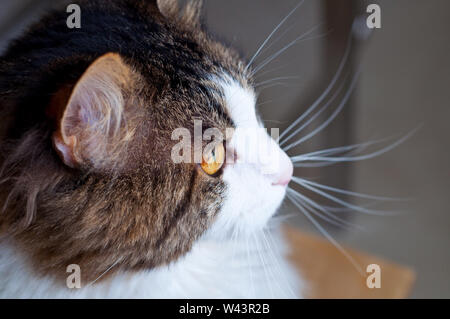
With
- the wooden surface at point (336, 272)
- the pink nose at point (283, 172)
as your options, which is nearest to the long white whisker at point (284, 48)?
the pink nose at point (283, 172)

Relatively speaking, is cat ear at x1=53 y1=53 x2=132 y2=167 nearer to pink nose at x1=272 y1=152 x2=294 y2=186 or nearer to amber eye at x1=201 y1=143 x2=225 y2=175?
amber eye at x1=201 y1=143 x2=225 y2=175

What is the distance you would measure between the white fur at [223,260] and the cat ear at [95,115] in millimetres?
133

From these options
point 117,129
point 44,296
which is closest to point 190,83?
point 117,129

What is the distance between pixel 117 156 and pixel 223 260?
311 millimetres

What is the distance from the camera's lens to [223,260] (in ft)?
2.28

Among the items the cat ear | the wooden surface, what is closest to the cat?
the cat ear

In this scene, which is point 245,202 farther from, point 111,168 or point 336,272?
point 336,272

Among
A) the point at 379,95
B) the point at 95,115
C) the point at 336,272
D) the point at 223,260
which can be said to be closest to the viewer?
the point at 95,115

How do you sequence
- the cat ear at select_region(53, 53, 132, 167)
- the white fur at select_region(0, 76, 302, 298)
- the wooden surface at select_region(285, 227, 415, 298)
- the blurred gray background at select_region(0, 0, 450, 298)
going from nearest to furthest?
1. the cat ear at select_region(53, 53, 132, 167)
2. the white fur at select_region(0, 76, 302, 298)
3. the blurred gray background at select_region(0, 0, 450, 298)
4. the wooden surface at select_region(285, 227, 415, 298)

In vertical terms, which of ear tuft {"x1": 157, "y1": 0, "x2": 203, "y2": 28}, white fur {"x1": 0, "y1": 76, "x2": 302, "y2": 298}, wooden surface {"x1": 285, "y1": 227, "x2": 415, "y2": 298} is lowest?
wooden surface {"x1": 285, "y1": 227, "x2": 415, "y2": 298}

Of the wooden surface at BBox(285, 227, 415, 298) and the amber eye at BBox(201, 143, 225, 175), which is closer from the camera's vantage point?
the amber eye at BBox(201, 143, 225, 175)

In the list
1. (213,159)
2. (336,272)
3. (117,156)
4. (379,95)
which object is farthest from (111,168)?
(379,95)

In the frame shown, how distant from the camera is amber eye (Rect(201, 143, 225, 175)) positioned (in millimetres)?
492
